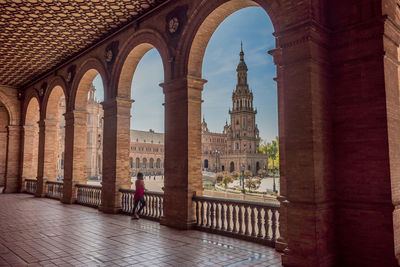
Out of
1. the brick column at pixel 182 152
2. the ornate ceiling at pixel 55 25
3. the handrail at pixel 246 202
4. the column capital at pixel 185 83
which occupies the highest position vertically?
the ornate ceiling at pixel 55 25

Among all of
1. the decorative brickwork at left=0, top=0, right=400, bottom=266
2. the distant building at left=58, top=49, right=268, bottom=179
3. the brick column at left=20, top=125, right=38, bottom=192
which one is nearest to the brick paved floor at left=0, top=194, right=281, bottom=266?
the decorative brickwork at left=0, top=0, right=400, bottom=266

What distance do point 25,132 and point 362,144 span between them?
18854 millimetres

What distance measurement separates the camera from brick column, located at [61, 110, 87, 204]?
13.9 metres

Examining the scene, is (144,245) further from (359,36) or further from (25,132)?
(25,132)

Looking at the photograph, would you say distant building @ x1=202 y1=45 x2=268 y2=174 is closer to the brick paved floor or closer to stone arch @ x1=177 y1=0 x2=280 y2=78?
stone arch @ x1=177 y1=0 x2=280 y2=78

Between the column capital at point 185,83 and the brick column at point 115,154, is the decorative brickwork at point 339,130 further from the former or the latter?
the brick column at point 115,154

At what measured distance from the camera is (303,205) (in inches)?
210

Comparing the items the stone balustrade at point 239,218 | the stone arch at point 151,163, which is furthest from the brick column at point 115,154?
the stone arch at point 151,163

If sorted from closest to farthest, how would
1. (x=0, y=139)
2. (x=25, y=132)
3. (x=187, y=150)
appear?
(x=187, y=150), (x=25, y=132), (x=0, y=139)

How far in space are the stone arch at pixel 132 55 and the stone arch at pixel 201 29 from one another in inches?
38.4

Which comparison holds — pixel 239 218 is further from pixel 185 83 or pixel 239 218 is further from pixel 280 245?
pixel 185 83

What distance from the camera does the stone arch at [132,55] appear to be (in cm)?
971

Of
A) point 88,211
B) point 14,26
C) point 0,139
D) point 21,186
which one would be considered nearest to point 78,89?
point 14,26

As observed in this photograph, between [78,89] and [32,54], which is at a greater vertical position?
[32,54]
